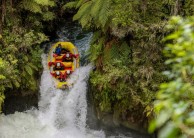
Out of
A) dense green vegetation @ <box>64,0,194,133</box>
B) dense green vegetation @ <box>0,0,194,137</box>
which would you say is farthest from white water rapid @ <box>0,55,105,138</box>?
dense green vegetation @ <box>64,0,194,133</box>

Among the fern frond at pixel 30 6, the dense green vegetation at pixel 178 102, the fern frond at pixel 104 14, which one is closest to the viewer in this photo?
the dense green vegetation at pixel 178 102

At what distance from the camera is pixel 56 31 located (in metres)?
12.5

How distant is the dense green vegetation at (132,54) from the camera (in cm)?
723

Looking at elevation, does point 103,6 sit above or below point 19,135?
above

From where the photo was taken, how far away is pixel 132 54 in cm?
768

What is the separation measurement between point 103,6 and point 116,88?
7.57ft

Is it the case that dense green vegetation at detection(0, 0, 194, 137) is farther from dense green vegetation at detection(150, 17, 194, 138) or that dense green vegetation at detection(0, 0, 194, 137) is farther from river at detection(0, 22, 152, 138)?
dense green vegetation at detection(150, 17, 194, 138)

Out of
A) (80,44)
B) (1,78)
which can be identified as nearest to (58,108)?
(1,78)

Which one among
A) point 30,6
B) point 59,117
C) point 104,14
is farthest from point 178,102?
point 30,6

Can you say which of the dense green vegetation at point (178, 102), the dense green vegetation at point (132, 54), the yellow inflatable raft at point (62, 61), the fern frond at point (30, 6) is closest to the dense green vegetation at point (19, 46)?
the fern frond at point (30, 6)

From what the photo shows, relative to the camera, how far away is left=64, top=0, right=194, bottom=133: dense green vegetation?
7.23m

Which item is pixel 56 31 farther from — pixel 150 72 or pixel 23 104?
pixel 150 72

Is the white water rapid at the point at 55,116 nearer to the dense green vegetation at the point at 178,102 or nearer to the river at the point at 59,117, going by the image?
the river at the point at 59,117

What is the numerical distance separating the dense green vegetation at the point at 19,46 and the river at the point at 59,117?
0.67m
